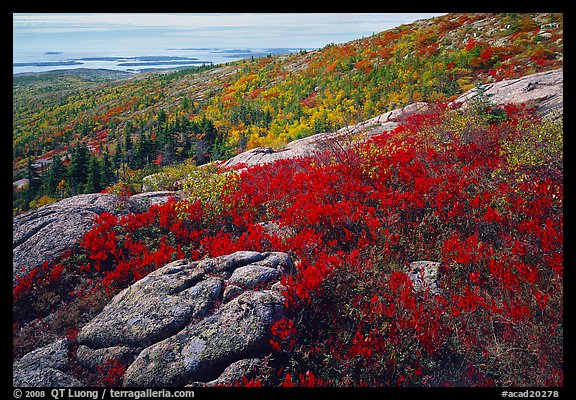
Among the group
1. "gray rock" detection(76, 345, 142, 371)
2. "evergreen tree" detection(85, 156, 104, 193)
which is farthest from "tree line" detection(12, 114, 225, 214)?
"gray rock" detection(76, 345, 142, 371)

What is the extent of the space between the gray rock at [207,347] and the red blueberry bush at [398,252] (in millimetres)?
323

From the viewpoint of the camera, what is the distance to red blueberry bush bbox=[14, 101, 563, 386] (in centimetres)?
419

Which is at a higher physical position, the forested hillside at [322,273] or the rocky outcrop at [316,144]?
the rocky outcrop at [316,144]

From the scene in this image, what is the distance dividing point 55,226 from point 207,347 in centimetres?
523

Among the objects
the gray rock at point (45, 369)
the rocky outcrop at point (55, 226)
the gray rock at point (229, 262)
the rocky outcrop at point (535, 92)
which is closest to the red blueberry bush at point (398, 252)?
the rocky outcrop at point (55, 226)

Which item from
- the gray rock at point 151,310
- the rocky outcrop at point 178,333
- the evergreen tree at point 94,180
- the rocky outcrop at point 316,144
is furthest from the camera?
the evergreen tree at point 94,180

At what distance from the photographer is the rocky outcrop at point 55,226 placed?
20.2 ft

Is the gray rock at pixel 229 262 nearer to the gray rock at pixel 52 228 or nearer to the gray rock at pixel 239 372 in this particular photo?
the gray rock at pixel 239 372

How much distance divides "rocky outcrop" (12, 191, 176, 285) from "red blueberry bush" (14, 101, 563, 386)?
0.42 m

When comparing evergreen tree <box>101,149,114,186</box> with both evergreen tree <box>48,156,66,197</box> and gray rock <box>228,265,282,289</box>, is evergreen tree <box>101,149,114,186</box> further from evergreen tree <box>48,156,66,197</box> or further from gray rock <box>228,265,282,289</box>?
gray rock <box>228,265,282,289</box>

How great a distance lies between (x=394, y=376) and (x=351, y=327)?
2.73ft
